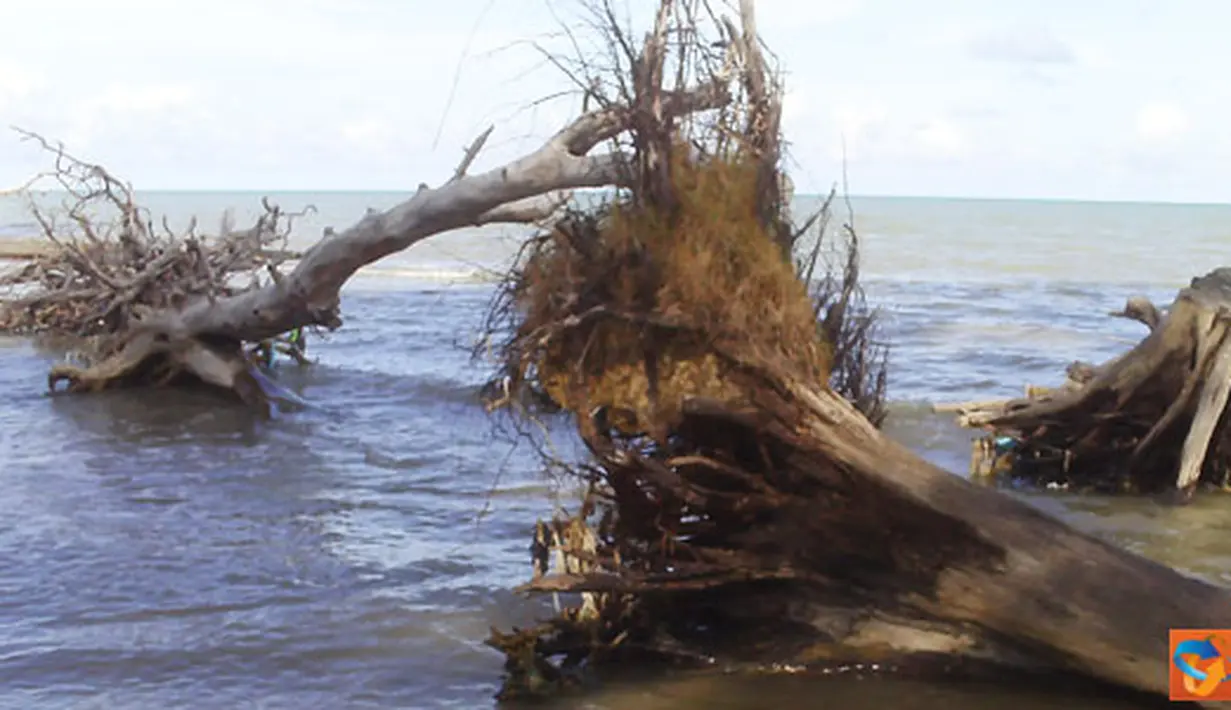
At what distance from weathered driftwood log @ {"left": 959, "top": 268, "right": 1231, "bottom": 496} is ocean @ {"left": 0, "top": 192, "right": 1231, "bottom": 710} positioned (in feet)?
1.15

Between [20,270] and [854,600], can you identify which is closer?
[854,600]

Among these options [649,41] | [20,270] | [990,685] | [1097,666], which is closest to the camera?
[1097,666]

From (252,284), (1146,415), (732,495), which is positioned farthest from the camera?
(252,284)

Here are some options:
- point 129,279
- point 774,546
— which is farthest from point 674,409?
point 129,279

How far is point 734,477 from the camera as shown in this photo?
5.48 m

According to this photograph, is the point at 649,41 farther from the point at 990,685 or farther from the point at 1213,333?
the point at 1213,333

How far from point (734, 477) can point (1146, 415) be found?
4845 mm

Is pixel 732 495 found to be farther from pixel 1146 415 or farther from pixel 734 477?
pixel 1146 415

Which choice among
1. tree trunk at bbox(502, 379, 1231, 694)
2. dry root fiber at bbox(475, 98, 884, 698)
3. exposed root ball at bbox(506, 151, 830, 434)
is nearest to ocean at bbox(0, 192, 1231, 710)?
tree trunk at bbox(502, 379, 1231, 694)

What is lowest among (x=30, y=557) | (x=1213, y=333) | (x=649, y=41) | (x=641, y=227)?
(x=30, y=557)

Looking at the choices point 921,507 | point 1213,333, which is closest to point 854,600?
point 921,507

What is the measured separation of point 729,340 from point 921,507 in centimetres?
101

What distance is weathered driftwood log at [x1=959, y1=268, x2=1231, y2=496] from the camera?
855 centimetres

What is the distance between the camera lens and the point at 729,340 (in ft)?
17.6
